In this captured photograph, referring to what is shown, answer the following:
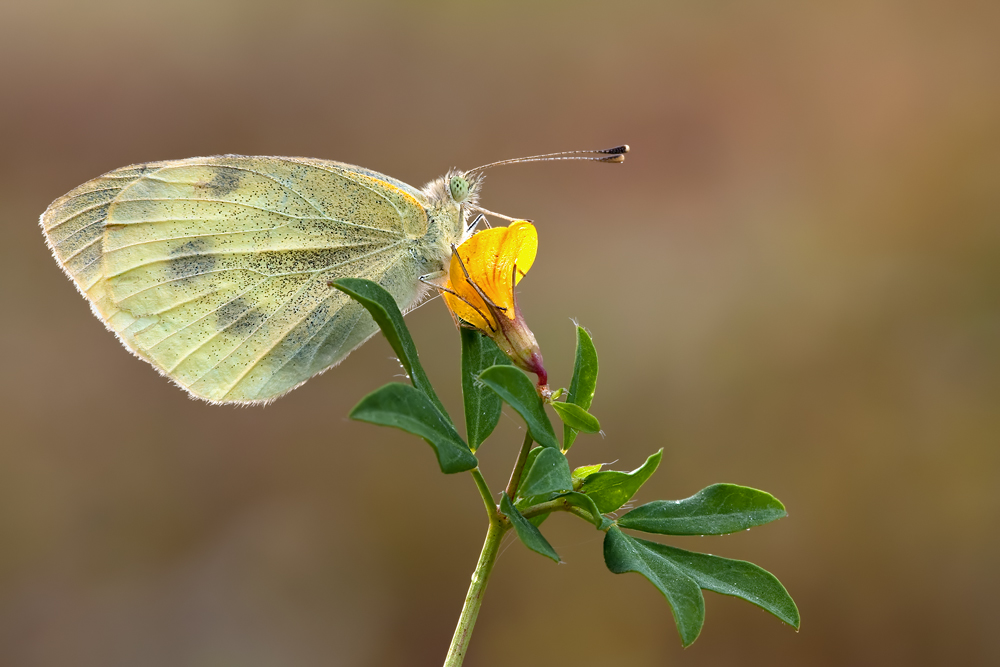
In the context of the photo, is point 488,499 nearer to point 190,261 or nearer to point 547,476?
point 547,476

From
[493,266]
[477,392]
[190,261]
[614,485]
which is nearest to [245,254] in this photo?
[190,261]

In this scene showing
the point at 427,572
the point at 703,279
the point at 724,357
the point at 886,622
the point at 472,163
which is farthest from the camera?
the point at 472,163

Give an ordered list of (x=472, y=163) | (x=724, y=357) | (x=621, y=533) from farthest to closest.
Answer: (x=472, y=163), (x=724, y=357), (x=621, y=533)

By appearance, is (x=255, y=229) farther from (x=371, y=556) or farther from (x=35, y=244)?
(x=35, y=244)

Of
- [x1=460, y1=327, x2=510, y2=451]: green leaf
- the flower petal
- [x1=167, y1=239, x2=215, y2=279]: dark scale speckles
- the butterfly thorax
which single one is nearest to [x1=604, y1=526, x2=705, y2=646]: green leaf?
[x1=460, y1=327, x2=510, y2=451]: green leaf

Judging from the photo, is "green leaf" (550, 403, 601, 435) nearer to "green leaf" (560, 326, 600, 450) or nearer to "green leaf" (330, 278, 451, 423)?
"green leaf" (560, 326, 600, 450)

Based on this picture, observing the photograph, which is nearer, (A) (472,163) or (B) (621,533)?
(B) (621,533)

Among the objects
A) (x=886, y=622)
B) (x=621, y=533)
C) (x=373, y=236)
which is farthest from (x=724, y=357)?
(x=621, y=533)

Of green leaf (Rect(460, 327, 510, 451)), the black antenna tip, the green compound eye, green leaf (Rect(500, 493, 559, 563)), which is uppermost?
the black antenna tip
